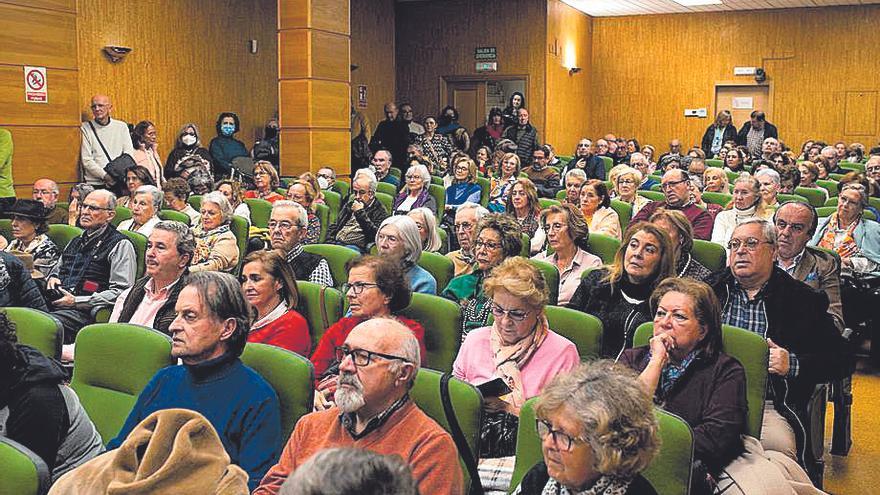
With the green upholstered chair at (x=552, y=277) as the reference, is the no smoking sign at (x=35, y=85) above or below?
above

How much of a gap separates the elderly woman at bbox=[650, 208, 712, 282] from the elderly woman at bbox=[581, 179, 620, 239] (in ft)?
6.67

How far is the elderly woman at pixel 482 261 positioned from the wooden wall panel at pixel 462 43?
1148 cm

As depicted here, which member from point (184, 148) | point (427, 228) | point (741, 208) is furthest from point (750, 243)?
point (184, 148)

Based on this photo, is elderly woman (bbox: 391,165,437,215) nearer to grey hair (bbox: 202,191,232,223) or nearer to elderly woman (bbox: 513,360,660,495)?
grey hair (bbox: 202,191,232,223)

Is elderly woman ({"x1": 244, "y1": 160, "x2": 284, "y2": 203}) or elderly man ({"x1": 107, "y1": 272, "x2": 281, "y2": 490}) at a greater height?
elderly woman ({"x1": 244, "y1": 160, "x2": 284, "y2": 203})

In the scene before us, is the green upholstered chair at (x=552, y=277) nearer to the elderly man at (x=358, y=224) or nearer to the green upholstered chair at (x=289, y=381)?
the green upholstered chair at (x=289, y=381)

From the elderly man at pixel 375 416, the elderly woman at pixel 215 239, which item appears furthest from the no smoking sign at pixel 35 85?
the elderly man at pixel 375 416

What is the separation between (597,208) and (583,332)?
3.41 meters

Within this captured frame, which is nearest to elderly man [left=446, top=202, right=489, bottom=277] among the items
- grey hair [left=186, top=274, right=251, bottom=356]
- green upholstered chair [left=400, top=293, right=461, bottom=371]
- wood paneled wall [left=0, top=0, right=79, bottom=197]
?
green upholstered chair [left=400, top=293, right=461, bottom=371]

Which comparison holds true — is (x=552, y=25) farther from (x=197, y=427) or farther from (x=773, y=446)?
(x=197, y=427)

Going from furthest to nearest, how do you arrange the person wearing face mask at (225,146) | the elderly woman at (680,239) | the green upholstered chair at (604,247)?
the person wearing face mask at (225,146), the green upholstered chair at (604,247), the elderly woman at (680,239)

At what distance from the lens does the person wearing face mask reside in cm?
1160

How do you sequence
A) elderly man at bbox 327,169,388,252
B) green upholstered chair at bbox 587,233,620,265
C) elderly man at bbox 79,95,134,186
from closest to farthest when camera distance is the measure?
1. green upholstered chair at bbox 587,233,620,265
2. elderly man at bbox 327,169,388,252
3. elderly man at bbox 79,95,134,186

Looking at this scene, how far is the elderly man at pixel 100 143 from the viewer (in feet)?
29.3
